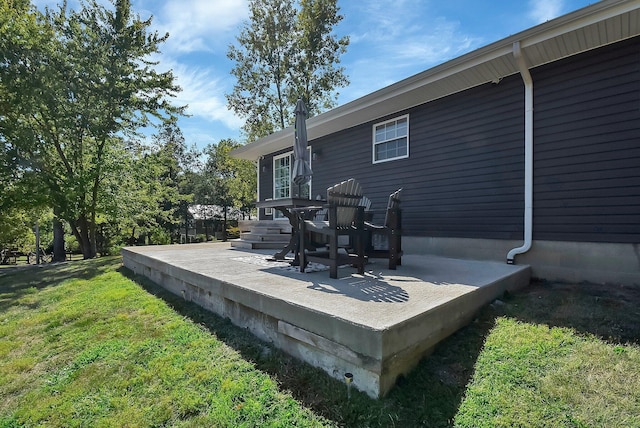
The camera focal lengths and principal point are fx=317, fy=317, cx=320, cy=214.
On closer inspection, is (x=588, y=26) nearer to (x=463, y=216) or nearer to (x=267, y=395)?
(x=463, y=216)

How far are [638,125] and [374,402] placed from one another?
172 inches

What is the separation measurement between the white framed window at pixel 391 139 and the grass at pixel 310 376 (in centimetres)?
361

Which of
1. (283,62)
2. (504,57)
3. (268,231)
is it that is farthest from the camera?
(283,62)

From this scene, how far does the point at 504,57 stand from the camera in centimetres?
421

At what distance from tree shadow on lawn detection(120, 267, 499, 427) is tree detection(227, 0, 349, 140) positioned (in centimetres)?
1407

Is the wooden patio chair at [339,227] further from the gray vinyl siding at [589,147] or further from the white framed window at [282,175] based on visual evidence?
the white framed window at [282,175]

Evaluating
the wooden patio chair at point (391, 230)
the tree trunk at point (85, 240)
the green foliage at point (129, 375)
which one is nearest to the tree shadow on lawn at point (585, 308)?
the wooden patio chair at point (391, 230)

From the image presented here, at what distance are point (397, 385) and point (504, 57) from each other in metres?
4.38

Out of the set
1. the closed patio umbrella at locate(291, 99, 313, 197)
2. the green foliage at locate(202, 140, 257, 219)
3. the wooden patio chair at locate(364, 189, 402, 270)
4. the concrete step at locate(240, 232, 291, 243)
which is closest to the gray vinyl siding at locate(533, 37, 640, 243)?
the wooden patio chair at locate(364, 189, 402, 270)

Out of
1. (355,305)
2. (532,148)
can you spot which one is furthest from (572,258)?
(355,305)

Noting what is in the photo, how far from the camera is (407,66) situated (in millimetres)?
9008

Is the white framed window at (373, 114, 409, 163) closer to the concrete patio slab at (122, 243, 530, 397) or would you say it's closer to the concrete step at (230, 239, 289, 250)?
the concrete step at (230, 239, 289, 250)

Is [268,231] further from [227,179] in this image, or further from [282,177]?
[227,179]

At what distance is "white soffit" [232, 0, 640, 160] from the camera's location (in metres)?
3.44
